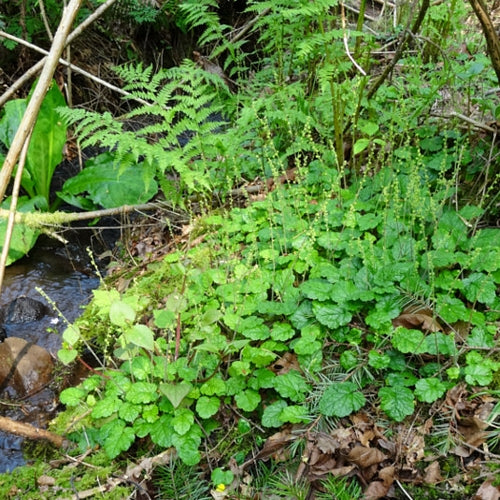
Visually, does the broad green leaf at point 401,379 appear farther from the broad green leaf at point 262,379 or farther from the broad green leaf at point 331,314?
the broad green leaf at point 262,379

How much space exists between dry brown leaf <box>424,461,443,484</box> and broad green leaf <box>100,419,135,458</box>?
127 cm

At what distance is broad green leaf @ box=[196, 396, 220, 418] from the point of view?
2074mm

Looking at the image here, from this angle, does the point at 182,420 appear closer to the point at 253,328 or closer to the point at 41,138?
the point at 253,328

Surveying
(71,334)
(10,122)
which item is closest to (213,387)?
(71,334)

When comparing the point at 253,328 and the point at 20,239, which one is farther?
the point at 20,239

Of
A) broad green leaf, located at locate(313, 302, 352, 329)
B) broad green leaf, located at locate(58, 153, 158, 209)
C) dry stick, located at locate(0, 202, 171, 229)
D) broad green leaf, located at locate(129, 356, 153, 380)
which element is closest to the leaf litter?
broad green leaf, located at locate(313, 302, 352, 329)

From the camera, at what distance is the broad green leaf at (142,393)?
85.6 inches

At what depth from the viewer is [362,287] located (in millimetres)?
2328

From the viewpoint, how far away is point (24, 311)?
336 centimetres

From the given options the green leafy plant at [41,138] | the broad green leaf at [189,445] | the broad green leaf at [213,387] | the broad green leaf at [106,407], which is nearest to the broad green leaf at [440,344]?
the broad green leaf at [213,387]

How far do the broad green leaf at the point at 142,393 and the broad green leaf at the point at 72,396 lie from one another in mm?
338

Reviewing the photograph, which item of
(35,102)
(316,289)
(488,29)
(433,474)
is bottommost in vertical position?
(433,474)

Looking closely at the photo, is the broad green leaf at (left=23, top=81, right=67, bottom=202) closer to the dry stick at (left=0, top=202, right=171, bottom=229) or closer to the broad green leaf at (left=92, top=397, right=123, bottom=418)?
the dry stick at (left=0, top=202, right=171, bottom=229)

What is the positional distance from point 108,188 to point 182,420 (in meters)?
2.51
